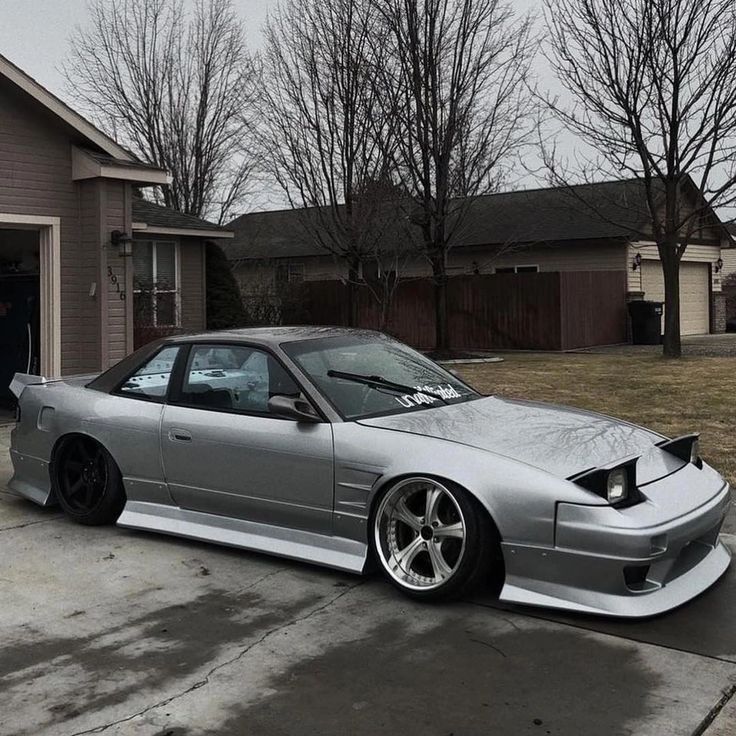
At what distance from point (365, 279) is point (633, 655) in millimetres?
18342

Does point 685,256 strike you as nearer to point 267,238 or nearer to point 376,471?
point 267,238

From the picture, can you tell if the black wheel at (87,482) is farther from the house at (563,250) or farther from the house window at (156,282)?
the house at (563,250)

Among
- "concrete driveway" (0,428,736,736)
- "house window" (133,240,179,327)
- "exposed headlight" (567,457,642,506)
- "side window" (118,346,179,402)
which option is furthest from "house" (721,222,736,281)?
"exposed headlight" (567,457,642,506)

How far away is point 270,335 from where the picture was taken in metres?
5.56

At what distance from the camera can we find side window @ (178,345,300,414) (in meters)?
5.20

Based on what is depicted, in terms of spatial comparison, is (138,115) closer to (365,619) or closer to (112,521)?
(112,521)

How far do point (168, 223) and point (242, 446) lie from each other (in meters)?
14.1

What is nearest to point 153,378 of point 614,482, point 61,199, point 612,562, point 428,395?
point 428,395

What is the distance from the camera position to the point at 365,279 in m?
21.7

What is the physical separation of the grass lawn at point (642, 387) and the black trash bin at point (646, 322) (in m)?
4.35

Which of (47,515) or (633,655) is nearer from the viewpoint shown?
(633,655)

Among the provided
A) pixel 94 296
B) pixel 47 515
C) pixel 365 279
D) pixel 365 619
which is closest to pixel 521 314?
pixel 365 279

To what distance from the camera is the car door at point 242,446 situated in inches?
190

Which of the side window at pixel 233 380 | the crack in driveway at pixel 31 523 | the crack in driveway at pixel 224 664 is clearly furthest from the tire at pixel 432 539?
the crack in driveway at pixel 31 523
